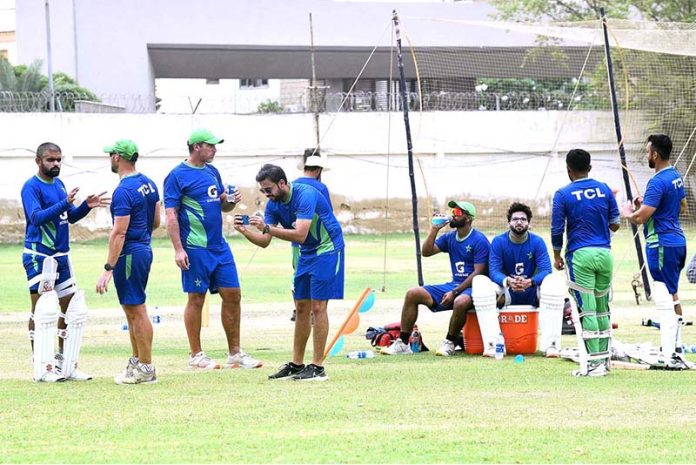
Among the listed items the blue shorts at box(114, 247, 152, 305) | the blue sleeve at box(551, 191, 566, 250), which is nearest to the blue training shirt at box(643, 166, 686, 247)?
the blue sleeve at box(551, 191, 566, 250)

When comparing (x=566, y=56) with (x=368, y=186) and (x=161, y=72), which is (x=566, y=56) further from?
(x=161, y=72)

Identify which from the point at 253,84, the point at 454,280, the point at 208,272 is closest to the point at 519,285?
the point at 454,280

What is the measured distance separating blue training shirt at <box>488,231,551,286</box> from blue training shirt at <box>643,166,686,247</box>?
3.49 ft

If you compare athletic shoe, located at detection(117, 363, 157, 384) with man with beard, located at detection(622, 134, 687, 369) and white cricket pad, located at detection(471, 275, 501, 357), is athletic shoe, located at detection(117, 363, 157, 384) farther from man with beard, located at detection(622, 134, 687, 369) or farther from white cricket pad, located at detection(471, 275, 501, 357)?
man with beard, located at detection(622, 134, 687, 369)

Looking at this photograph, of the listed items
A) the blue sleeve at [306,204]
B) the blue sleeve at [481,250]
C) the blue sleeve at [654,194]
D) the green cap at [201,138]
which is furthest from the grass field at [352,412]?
the green cap at [201,138]

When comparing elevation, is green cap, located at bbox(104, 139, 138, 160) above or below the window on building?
below

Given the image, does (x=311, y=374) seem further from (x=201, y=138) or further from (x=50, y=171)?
(x=50, y=171)

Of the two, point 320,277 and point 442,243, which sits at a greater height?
point 442,243

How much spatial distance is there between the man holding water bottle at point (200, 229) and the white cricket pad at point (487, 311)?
218 centimetres

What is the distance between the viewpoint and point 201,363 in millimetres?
11320

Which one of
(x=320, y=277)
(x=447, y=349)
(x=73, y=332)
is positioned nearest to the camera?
(x=320, y=277)

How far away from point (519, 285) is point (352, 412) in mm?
4041

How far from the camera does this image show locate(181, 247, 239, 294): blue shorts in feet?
37.4

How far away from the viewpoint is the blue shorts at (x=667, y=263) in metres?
11.9
